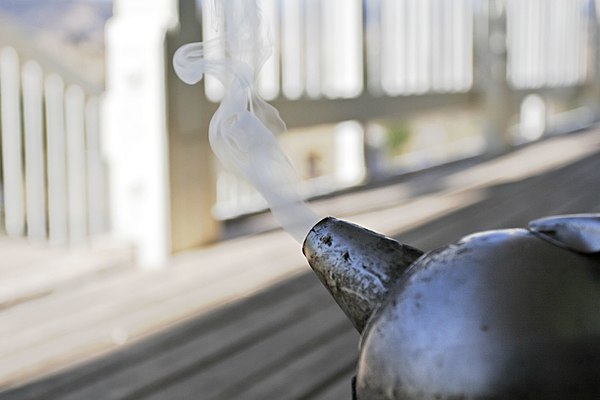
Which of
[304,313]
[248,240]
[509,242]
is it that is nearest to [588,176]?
[248,240]

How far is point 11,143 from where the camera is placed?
2.38 metres

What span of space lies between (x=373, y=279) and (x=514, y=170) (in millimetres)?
3419

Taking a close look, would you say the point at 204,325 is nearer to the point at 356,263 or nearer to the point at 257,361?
the point at 257,361

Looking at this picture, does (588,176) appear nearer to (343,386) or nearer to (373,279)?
(343,386)

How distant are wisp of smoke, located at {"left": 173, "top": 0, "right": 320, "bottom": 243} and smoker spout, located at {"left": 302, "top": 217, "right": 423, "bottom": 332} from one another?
0.04m

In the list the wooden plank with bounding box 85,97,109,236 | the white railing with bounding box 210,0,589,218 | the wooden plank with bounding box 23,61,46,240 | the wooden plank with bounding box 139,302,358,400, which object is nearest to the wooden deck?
the wooden plank with bounding box 139,302,358,400

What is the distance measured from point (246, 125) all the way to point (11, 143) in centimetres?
194

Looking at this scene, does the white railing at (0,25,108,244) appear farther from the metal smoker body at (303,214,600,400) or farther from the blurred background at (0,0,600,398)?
the metal smoker body at (303,214,600,400)

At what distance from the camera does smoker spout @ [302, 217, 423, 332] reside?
56cm

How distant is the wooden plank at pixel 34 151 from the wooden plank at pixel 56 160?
24 millimetres

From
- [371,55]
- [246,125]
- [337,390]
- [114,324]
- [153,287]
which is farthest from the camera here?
[371,55]

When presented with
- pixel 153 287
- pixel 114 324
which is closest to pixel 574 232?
pixel 114 324

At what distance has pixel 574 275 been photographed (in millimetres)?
515

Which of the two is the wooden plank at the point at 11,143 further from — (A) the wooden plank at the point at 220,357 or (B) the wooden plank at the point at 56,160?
(A) the wooden plank at the point at 220,357
